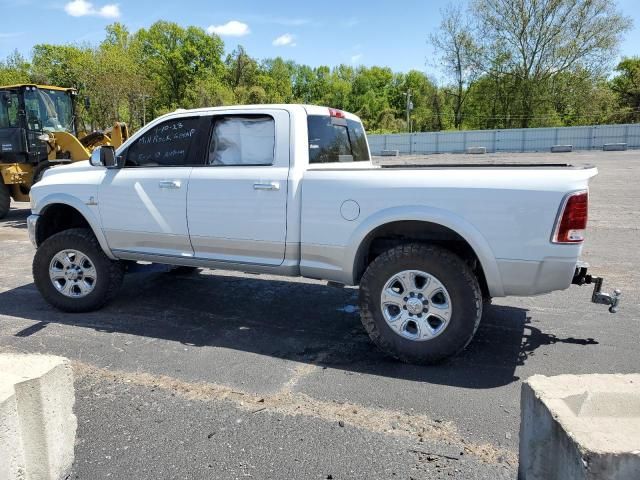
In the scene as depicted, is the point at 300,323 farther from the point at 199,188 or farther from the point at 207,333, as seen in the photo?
the point at 199,188

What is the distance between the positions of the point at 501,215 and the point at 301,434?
6.57 ft

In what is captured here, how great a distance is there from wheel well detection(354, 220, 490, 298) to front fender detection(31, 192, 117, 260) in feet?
8.72

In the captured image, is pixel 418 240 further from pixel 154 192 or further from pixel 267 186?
pixel 154 192

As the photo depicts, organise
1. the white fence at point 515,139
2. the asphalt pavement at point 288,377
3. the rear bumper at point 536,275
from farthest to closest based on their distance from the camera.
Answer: the white fence at point 515,139
the rear bumper at point 536,275
the asphalt pavement at point 288,377

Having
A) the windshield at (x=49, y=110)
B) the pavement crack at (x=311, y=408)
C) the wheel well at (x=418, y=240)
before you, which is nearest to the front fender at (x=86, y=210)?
the pavement crack at (x=311, y=408)

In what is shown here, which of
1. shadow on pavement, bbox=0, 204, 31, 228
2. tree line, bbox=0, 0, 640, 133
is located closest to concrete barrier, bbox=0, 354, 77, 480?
shadow on pavement, bbox=0, 204, 31, 228

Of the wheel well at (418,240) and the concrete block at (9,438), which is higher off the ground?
the wheel well at (418,240)

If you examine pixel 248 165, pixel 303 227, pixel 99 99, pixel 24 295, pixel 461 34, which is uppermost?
pixel 461 34

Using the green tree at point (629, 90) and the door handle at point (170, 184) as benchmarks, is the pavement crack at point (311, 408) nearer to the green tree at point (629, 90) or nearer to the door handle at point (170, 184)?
the door handle at point (170, 184)

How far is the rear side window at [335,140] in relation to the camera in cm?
488

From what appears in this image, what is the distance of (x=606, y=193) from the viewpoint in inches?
578

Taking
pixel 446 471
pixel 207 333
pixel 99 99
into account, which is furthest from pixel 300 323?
pixel 99 99

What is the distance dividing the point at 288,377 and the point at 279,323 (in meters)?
1.20

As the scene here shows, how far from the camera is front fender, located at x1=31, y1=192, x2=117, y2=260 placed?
5344 mm
